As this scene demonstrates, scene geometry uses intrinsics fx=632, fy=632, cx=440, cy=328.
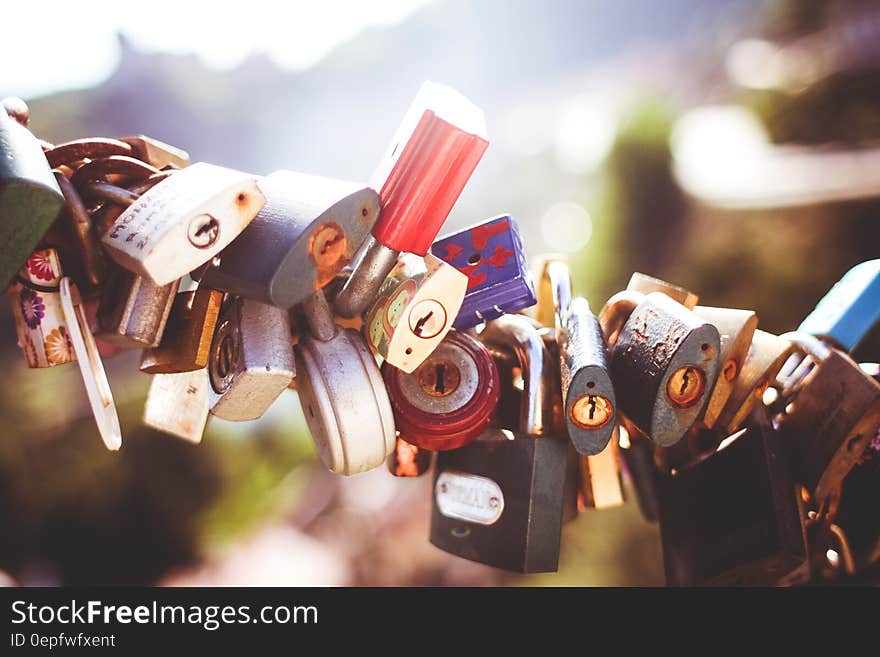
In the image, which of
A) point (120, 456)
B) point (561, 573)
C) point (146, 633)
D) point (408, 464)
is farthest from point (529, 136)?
point (146, 633)

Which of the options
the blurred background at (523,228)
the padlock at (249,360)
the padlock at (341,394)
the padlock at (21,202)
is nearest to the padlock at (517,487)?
the padlock at (341,394)

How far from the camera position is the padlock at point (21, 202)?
46 centimetres

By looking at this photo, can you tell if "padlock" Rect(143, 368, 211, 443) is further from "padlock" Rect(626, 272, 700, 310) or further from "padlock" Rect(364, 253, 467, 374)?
"padlock" Rect(626, 272, 700, 310)

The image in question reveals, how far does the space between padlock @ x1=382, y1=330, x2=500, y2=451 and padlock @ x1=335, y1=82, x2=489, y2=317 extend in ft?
0.43

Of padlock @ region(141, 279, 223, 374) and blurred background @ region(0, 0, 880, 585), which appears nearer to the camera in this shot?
padlock @ region(141, 279, 223, 374)

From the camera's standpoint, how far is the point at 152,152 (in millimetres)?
630

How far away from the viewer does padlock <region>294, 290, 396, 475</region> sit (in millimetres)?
568

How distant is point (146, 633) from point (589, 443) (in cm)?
51

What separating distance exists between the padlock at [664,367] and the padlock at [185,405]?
45 cm

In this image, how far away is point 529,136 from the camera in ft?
8.38

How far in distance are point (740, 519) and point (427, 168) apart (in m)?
0.48

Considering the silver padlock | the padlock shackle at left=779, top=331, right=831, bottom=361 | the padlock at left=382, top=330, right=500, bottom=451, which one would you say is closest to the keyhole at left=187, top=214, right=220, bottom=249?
the padlock at left=382, top=330, right=500, bottom=451

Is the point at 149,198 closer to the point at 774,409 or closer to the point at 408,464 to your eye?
the point at 408,464

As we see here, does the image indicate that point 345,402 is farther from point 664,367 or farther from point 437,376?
point 664,367
